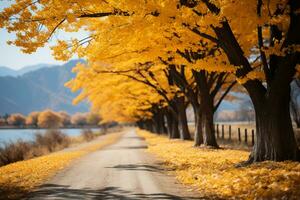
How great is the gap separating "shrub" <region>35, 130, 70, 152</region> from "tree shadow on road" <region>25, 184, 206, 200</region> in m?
21.1

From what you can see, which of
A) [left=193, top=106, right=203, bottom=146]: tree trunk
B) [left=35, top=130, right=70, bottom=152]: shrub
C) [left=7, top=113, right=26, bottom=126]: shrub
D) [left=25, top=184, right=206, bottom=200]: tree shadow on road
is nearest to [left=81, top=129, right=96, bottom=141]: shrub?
[left=35, top=130, right=70, bottom=152]: shrub

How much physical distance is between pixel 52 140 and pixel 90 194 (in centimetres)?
2562

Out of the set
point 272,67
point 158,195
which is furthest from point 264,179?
point 272,67

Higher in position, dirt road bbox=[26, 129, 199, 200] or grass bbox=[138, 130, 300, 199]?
grass bbox=[138, 130, 300, 199]

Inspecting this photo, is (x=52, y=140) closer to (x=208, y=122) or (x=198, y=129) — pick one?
(x=198, y=129)

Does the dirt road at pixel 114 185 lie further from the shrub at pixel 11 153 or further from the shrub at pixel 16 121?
the shrub at pixel 16 121

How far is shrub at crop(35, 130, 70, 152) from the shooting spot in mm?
31314

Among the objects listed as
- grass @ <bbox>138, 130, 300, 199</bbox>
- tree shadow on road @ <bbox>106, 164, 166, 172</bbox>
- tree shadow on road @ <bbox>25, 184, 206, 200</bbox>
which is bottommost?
tree shadow on road @ <bbox>25, 184, 206, 200</bbox>

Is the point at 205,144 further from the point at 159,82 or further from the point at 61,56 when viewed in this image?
the point at 61,56

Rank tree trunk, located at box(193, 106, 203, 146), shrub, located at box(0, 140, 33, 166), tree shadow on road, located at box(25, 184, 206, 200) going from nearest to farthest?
tree shadow on road, located at box(25, 184, 206, 200) → tree trunk, located at box(193, 106, 203, 146) → shrub, located at box(0, 140, 33, 166)

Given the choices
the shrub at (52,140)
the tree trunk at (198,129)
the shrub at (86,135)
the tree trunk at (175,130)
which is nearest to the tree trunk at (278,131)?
the tree trunk at (198,129)

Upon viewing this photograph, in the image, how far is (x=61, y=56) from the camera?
11977 mm

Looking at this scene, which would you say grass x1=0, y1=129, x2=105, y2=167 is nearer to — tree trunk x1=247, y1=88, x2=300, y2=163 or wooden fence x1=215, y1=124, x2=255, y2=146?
wooden fence x1=215, y1=124, x2=255, y2=146

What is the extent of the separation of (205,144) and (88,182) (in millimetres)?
10727
